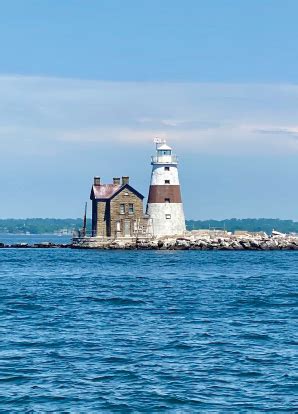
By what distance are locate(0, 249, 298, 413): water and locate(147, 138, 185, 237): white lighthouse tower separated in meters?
34.9

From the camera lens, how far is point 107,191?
8194 centimetres

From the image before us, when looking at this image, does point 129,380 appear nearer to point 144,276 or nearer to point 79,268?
point 144,276

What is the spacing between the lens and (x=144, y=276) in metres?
52.0

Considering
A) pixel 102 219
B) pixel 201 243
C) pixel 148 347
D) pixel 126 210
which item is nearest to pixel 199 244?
pixel 201 243

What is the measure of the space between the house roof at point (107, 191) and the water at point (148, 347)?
35.0 meters

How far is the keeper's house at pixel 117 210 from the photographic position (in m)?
80.9

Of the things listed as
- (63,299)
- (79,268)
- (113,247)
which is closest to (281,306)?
(63,299)

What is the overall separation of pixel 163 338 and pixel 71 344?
251cm

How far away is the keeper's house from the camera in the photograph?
80.9 meters

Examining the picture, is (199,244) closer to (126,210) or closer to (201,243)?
(201,243)

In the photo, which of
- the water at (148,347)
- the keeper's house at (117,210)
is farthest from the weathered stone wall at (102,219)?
the water at (148,347)

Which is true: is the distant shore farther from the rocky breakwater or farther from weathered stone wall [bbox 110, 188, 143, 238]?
weathered stone wall [bbox 110, 188, 143, 238]

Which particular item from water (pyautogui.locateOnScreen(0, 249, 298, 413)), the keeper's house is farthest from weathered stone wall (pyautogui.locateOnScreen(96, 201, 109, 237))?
water (pyautogui.locateOnScreen(0, 249, 298, 413))

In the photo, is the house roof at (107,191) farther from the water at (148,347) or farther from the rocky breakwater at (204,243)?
the water at (148,347)
